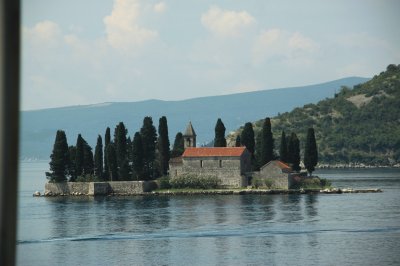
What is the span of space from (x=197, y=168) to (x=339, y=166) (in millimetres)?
99079

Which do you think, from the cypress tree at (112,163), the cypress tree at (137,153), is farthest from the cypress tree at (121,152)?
the cypress tree at (137,153)

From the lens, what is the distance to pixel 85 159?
200 ft

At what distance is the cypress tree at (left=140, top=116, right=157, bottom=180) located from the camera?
5981cm

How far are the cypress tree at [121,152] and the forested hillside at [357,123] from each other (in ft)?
291

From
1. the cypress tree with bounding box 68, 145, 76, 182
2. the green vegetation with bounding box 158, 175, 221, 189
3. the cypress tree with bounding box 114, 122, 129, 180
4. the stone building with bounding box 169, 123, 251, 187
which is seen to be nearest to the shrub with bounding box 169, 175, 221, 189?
the green vegetation with bounding box 158, 175, 221, 189

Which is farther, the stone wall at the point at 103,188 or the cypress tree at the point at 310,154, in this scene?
the cypress tree at the point at 310,154

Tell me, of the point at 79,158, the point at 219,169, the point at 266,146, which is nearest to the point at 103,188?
the point at 79,158

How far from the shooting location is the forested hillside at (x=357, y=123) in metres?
155

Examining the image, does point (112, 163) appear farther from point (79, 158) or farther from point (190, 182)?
point (190, 182)

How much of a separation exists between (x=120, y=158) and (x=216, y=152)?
23.2ft

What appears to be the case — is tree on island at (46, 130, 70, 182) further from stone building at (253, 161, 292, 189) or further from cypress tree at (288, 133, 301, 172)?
cypress tree at (288, 133, 301, 172)

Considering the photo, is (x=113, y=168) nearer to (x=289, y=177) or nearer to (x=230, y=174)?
(x=230, y=174)

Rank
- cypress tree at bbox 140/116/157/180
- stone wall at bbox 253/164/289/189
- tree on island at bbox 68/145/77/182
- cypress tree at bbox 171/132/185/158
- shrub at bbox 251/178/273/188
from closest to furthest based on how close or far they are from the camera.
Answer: stone wall at bbox 253/164/289/189 < shrub at bbox 251/178/273/188 < cypress tree at bbox 140/116/157/180 < tree on island at bbox 68/145/77/182 < cypress tree at bbox 171/132/185/158

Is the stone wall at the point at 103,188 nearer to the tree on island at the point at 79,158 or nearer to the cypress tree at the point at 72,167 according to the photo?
the cypress tree at the point at 72,167
